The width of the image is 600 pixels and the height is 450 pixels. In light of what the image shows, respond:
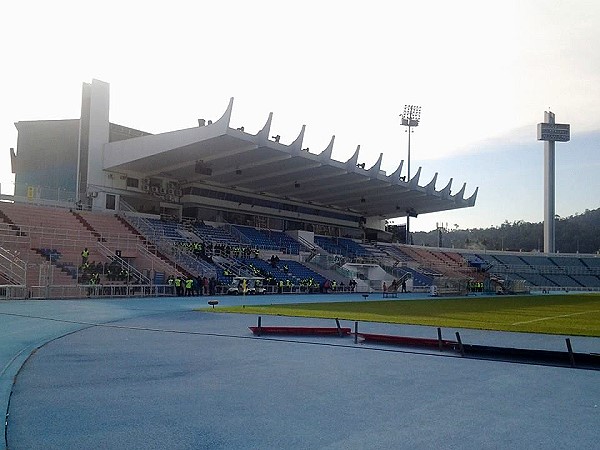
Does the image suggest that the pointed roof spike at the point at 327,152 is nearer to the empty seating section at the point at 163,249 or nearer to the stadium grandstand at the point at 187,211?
the stadium grandstand at the point at 187,211

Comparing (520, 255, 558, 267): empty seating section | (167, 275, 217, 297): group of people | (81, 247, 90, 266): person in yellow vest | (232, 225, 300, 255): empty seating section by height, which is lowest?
(167, 275, 217, 297): group of people

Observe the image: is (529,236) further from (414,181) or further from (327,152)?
(327,152)

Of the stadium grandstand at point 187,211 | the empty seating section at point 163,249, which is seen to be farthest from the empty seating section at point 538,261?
the stadium grandstand at point 187,211

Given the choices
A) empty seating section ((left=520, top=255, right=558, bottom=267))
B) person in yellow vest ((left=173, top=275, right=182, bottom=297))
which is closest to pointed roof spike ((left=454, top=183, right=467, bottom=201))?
empty seating section ((left=520, top=255, right=558, bottom=267))

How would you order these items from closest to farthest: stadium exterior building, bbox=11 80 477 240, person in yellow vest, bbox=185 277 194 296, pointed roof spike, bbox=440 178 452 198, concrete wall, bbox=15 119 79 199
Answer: person in yellow vest, bbox=185 277 194 296 < stadium exterior building, bbox=11 80 477 240 < concrete wall, bbox=15 119 79 199 < pointed roof spike, bbox=440 178 452 198

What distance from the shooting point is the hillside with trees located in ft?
394

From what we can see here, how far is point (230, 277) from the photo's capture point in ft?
127

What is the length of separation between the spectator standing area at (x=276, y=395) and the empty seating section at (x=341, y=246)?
1728 inches

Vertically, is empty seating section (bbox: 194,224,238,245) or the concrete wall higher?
the concrete wall

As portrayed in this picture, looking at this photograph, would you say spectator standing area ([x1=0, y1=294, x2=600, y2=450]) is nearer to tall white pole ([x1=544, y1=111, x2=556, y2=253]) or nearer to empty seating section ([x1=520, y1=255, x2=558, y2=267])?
empty seating section ([x1=520, y1=255, x2=558, y2=267])

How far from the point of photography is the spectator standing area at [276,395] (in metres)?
5.70

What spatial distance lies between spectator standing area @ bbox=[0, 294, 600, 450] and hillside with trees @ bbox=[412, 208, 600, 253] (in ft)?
316

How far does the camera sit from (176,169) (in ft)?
143

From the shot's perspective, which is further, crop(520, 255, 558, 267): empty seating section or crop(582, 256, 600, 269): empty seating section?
crop(582, 256, 600, 269): empty seating section
